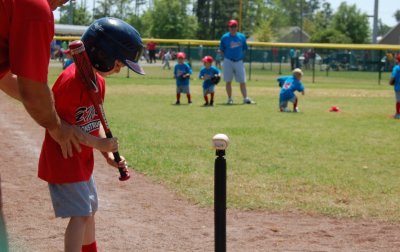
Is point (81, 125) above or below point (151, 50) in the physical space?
above

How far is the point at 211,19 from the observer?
86875 mm

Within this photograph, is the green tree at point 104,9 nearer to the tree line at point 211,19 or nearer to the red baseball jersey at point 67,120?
the tree line at point 211,19

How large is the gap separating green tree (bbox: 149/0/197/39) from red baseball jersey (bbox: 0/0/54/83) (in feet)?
227

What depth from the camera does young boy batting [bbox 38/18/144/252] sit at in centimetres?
363

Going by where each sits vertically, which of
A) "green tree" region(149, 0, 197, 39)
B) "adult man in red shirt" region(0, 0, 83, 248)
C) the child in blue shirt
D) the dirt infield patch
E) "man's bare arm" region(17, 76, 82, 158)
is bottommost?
the dirt infield patch

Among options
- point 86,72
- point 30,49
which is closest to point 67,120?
point 86,72

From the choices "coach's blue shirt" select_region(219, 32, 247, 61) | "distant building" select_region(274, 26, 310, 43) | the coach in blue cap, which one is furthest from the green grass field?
"distant building" select_region(274, 26, 310, 43)

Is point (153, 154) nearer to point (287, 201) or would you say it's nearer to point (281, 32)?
point (287, 201)

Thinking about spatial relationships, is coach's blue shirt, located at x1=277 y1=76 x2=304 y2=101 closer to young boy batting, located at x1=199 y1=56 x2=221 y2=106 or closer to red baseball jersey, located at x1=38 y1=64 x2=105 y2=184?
young boy batting, located at x1=199 y1=56 x2=221 y2=106

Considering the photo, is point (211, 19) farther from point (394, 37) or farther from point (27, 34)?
point (27, 34)

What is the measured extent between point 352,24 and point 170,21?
67.5 feet

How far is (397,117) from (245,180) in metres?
7.93

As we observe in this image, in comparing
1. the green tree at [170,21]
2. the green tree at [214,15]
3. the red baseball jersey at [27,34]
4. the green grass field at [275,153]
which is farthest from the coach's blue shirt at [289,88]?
the green tree at [214,15]

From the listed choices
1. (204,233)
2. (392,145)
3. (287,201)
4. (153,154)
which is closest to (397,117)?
(392,145)
